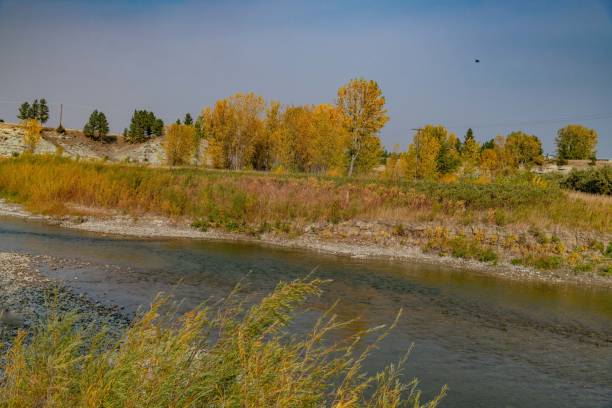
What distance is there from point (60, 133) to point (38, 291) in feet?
338

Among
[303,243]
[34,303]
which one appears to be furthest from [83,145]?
[34,303]

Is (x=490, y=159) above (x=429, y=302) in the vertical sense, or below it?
above

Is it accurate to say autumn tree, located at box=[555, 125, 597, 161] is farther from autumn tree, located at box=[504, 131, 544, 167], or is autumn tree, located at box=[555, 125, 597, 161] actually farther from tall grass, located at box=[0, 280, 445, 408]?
tall grass, located at box=[0, 280, 445, 408]

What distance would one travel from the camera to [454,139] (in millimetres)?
73000

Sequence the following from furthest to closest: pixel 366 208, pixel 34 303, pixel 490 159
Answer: pixel 490 159 < pixel 366 208 < pixel 34 303

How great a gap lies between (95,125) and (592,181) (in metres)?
92.7

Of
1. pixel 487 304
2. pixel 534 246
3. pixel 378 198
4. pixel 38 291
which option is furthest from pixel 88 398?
pixel 378 198

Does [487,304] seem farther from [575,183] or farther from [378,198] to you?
[575,183]

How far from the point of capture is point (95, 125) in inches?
4237

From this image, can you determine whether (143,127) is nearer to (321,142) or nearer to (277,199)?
(321,142)

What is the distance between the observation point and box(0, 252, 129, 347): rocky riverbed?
33.9ft

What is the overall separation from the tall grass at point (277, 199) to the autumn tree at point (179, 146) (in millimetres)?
37426

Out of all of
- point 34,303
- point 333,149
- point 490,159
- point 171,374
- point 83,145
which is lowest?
point 34,303

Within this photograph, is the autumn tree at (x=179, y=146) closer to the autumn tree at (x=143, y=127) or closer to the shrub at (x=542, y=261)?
the autumn tree at (x=143, y=127)
